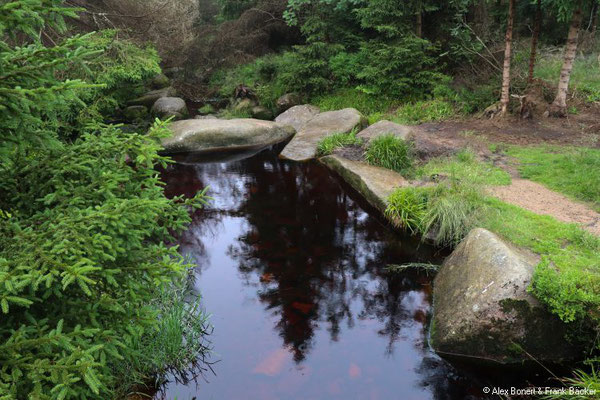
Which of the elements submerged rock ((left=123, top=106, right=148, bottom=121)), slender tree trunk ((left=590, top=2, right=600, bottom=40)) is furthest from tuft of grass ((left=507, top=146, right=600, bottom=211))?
submerged rock ((left=123, top=106, right=148, bottom=121))

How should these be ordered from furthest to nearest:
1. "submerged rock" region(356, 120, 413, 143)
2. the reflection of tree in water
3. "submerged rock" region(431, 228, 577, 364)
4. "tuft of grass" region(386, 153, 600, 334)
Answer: "submerged rock" region(356, 120, 413, 143)
the reflection of tree in water
"submerged rock" region(431, 228, 577, 364)
"tuft of grass" region(386, 153, 600, 334)

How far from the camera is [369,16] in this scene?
12633 mm

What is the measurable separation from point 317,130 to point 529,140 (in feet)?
15.5

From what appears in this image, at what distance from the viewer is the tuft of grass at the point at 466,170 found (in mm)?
7477

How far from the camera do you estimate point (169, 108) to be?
14328 mm

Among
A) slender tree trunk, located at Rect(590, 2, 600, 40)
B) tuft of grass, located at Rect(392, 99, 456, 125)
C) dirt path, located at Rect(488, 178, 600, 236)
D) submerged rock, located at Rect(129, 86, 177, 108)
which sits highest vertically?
slender tree trunk, located at Rect(590, 2, 600, 40)

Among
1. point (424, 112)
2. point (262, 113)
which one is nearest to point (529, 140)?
point (424, 112)

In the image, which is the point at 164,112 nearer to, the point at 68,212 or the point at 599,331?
the point at 68,212

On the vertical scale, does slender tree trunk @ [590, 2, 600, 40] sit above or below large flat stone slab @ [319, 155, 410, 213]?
above

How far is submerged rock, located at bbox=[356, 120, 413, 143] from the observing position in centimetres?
950

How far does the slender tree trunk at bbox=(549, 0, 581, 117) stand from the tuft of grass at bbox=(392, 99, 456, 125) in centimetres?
222

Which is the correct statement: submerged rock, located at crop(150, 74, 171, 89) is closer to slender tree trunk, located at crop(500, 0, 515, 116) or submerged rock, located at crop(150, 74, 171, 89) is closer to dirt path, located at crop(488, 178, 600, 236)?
slender tree trunk, located at crop(500, 0, 515, 116)

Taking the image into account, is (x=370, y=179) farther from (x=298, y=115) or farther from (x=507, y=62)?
(x=298, y=115)

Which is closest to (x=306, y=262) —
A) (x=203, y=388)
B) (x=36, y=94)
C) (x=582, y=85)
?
(x=203, y=388)
